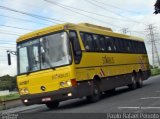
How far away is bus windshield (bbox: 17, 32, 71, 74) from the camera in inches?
712

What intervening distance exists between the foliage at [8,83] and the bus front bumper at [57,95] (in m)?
113

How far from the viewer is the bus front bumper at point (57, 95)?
58.3 ft

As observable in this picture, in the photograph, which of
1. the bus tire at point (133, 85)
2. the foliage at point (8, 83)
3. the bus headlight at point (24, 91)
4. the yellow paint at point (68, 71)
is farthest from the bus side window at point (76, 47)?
the foliage at point (8, 83)

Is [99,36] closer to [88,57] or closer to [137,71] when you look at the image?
[88,57]

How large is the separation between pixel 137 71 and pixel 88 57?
969cm

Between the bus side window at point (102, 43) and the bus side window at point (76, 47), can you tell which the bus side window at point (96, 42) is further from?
the bus side window at point (76, 47)

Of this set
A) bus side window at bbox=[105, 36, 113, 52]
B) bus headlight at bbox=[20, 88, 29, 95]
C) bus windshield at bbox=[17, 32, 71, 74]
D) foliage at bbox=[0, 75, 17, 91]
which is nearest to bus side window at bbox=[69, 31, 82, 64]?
bus windshield at bbox=[17, 32, 71, 74]

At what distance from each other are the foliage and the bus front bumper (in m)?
113

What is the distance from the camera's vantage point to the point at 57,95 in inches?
703

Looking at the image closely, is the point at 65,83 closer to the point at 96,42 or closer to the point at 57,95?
the point at 57,95

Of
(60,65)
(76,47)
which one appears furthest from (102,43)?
(60,65)

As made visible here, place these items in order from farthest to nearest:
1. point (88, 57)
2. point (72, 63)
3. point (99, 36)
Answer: point (99, 36)
point (88, 57)
point (72, 63)

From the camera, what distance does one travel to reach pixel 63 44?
59.5 ft

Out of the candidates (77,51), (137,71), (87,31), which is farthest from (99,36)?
(137,71)
